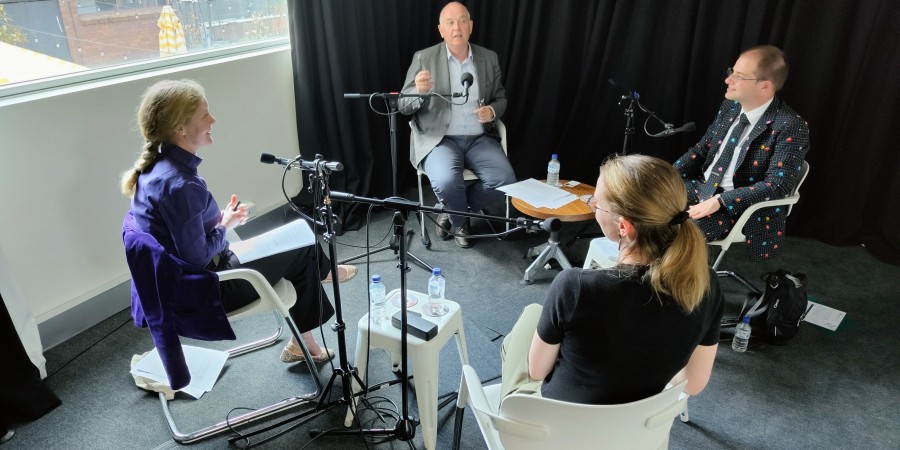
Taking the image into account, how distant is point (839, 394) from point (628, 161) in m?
1.63

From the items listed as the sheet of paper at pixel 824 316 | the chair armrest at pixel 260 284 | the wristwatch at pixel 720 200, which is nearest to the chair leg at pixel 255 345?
the chair armrest at pixel 260 284

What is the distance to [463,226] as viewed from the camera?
3.37 meters

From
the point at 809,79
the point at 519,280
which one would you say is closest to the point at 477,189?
the point at 519,280

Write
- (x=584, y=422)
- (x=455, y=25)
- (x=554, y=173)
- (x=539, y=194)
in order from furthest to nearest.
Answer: (x=455, y=25) < (x=554, y=173) < (x=539, y=194) < (x=584, y=422)

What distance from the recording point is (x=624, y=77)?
360 cm

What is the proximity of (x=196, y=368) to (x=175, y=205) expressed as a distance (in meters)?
0.84

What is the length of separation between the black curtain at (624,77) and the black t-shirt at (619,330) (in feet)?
7.99

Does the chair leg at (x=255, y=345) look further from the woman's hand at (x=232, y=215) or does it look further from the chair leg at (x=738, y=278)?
the chair leg at (x=738, y=278)

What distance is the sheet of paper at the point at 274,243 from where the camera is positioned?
199cm

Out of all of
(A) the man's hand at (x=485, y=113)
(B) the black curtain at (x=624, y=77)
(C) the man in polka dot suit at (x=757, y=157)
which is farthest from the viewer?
(A) the man's hand at (x=485, y=113)

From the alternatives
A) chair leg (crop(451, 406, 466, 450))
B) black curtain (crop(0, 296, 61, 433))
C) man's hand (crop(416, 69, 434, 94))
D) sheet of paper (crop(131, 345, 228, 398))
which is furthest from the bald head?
black curtain (crop(0, 296, 61, 433))

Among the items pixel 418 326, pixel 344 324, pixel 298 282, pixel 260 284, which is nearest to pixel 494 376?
pixel 418 326

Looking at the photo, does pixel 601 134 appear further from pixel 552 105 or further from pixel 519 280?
pixel 519 280

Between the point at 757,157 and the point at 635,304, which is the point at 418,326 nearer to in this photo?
the point at 635,304
